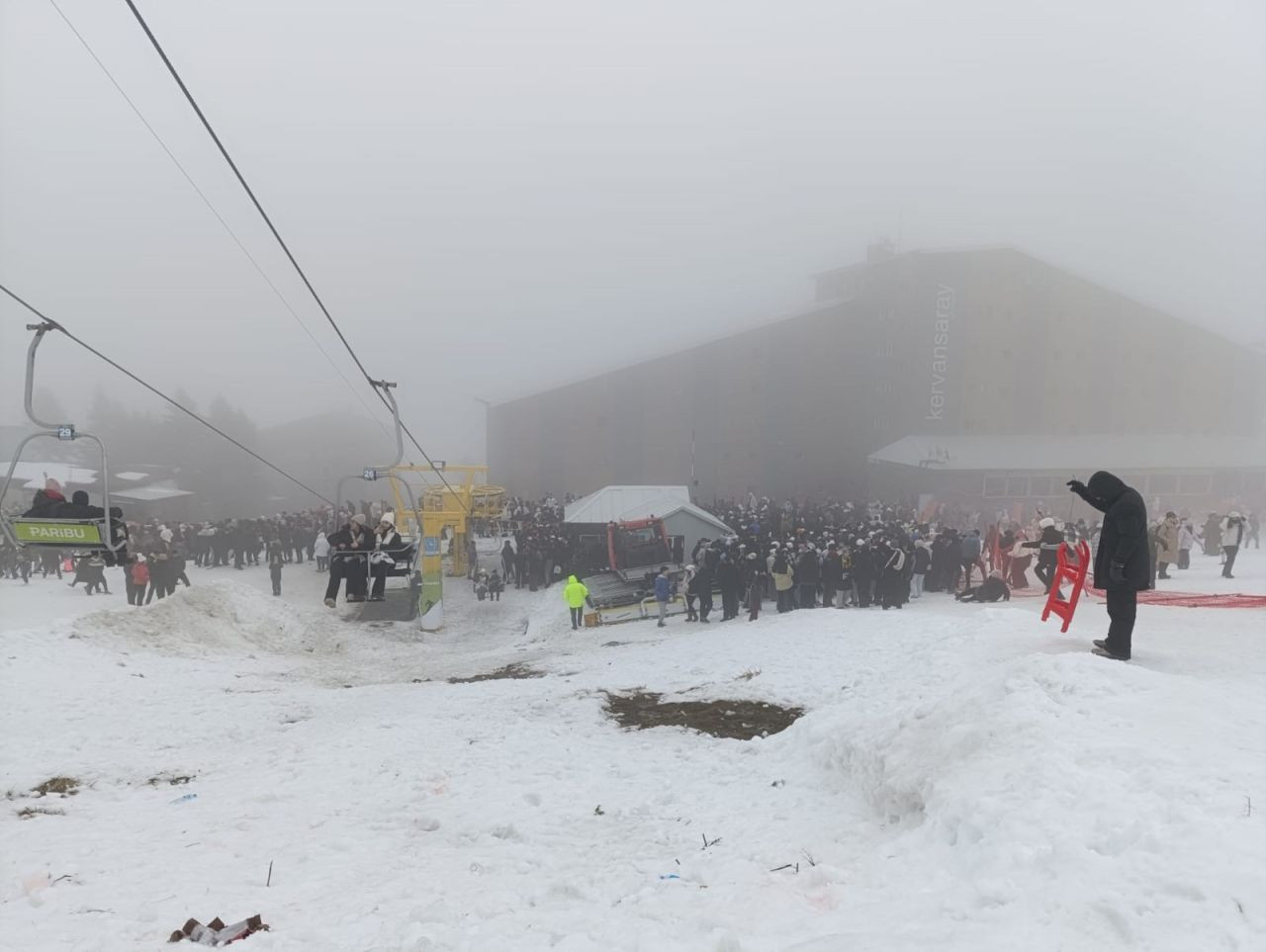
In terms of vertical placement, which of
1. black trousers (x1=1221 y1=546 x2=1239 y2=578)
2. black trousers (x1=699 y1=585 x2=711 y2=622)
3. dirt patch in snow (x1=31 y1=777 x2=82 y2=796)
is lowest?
dirt patch in snow (x1=31 y1=777 x2=82 y2=796)

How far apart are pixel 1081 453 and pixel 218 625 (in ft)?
113

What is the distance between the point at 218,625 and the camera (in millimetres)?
16828

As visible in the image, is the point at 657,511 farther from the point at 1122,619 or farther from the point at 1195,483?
the point at 1195,483

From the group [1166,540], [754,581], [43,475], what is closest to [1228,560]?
[1166,540]

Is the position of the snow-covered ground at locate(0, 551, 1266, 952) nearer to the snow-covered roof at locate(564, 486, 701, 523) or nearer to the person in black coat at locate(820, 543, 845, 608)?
the person in black coat at locate(820, 543, 845, 608)

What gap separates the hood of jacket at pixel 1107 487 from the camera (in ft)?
20.7

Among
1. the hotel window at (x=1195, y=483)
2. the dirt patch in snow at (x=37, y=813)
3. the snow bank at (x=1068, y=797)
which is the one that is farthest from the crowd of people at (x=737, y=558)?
the dirt patch in snow at (x=37, y=813)

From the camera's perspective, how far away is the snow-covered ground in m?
3.75

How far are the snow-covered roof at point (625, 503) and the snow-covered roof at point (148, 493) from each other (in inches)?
930

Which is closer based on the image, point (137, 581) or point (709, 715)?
point (709, 715)

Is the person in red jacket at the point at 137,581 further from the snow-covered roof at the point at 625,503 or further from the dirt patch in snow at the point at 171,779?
the snow-covered roof at the point at 625,503

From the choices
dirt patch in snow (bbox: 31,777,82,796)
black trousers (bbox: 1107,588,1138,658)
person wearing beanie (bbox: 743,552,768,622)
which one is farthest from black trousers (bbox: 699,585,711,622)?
dirt patch in snow (bbox: 31,777,82,796)

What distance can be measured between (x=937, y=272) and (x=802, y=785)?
3314 cm

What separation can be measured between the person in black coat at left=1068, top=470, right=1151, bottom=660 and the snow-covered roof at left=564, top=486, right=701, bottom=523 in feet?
60.3
